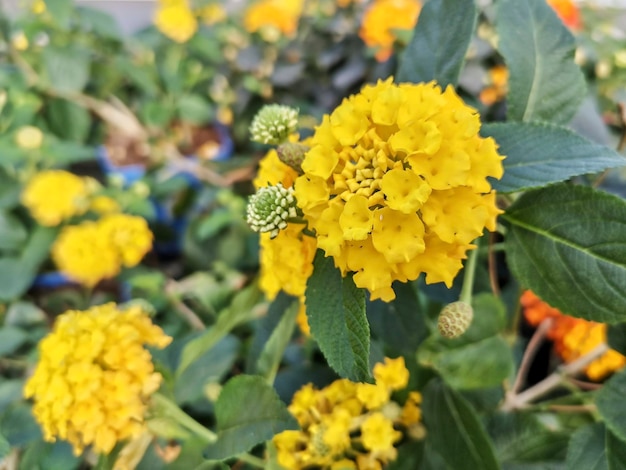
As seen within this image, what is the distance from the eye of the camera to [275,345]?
22.2 inches

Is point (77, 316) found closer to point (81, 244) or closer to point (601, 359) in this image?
point (81, 244)

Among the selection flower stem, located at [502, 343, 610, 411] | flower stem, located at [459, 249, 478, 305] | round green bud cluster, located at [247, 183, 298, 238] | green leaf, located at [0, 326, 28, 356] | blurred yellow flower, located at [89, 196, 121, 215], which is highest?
round green bud cluster, located at [247, 183, 298, 238]

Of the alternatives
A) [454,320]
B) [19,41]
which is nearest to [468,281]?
[454,320]

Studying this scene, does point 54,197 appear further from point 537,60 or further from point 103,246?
point 537,60

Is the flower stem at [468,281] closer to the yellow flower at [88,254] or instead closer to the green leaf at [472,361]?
the green leaf at [472,361]

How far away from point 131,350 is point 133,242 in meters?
0.48

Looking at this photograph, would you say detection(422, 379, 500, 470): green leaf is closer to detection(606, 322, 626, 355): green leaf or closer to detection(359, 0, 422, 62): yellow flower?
detection(606, 322, 626, 355): green leaf

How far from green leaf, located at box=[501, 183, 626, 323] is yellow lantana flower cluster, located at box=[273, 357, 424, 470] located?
19 cm

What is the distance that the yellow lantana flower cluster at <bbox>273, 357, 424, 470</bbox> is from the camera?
20.8 inches

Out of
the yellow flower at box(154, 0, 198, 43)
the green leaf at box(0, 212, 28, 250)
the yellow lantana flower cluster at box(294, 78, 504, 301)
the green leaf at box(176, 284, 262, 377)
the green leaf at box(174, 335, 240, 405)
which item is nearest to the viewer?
the yellow lantana flower cluster at box(294, 78, 504, 301)

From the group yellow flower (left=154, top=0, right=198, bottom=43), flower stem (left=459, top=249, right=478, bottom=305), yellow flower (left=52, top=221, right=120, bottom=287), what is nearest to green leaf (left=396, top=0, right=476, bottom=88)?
flower stem (left=459, top=249, right=478, bottom=305)

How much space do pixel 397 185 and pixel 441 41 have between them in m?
0.22

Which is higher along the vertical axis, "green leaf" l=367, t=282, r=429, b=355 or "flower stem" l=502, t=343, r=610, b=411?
"green leaf" l=367, t=282, r=429, b=355

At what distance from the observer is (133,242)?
984 mm
